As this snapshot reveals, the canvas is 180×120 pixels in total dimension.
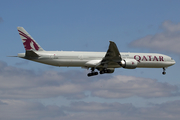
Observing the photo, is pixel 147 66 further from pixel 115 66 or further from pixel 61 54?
pixel 61 54

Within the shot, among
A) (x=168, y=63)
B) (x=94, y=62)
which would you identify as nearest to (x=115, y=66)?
(x=94, y=62)

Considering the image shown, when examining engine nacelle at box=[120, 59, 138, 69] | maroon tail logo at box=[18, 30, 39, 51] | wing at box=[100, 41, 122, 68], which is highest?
maroon tail logo at box=[18, 30, 39, 51]

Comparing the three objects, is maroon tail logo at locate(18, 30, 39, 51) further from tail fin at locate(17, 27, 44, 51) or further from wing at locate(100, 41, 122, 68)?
wing at locate(100, 41, 122, 68)

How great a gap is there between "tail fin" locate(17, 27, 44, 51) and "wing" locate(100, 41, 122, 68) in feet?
38.0

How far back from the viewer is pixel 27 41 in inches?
1881

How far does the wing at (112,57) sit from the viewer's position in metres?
43.0

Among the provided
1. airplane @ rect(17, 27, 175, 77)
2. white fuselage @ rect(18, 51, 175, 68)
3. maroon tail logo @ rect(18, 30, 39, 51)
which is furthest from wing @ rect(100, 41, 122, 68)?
maroon tail logo @ rect(18, 30, 39, 51)

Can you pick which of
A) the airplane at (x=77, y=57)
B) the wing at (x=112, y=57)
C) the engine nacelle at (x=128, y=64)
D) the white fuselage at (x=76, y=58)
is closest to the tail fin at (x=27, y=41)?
the airplane at (x=77, y=57)

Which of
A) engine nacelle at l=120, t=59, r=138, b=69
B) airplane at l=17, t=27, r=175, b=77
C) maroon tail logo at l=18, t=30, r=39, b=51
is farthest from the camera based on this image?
maroon tail logo at l=18, t=30, r=39, b=51

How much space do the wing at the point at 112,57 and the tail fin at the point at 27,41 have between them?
11597 millimetres

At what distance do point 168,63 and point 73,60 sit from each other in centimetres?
1959

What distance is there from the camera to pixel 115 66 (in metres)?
48.9

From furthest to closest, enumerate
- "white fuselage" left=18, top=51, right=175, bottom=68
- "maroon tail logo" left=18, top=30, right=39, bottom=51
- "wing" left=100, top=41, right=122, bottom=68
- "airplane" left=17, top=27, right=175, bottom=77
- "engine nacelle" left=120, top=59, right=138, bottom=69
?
"maroon tail logo" left=18, top=30, right=39, bottom=51, "white fuselage" left=18, top=51, right=175, bottom=68, "engine nacelle" left=120, top=59, right=138, bottom=69, "airplane" left=17, top=27, right=175, bottom=77, "wing" left=100, top=41, right=122, bottom=68

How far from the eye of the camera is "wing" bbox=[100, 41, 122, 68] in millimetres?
43025
